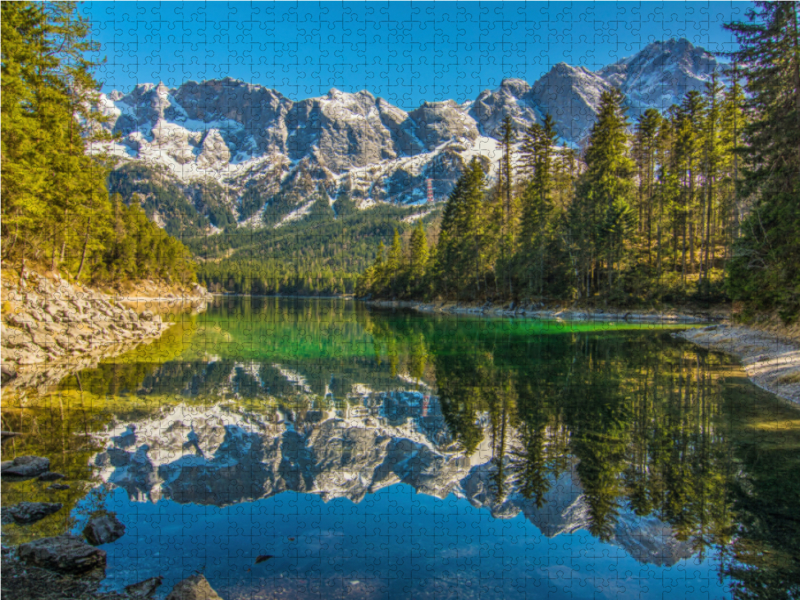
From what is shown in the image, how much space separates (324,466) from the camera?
8.59 meters

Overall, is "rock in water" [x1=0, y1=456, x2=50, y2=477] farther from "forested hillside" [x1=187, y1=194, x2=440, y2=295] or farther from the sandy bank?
"forested hillside" [x1=187, y1=194, x2=440, y2=295]

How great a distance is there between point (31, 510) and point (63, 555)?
1662 millimetres

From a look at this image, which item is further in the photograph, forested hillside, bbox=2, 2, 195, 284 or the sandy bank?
forested hillside, bbox=2, 2, 195, 284

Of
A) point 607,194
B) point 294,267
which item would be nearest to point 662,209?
point 607,194

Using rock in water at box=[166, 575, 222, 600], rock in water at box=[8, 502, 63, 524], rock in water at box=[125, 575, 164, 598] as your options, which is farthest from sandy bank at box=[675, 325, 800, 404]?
rock in water at box=[8, 502, 63, 524]

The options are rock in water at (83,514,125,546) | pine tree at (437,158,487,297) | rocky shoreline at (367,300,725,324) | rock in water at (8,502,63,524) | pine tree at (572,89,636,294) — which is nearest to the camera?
rock in water at (83,514,125,546)

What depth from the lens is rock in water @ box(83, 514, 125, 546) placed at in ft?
18.9

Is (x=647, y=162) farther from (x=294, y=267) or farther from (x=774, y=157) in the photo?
(x=294, y=267)

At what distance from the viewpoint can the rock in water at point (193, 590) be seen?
4.47 metres

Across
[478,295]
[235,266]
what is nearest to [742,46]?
[478,295]

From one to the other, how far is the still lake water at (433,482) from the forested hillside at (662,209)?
10.2 metres

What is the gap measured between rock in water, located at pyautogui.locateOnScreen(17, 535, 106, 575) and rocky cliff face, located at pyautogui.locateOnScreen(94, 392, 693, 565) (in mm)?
1892

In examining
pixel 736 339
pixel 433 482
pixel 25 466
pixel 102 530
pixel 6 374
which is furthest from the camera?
pixel 736 339

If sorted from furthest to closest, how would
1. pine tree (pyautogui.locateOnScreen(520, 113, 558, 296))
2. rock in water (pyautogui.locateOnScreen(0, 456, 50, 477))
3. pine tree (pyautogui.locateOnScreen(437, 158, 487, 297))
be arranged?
pine tree (pyautogui.locateOnScreen(437, 158, 487, 297)), pine tree (pyautogui.locateOnScreen(520, 113, 558, 296)), rock in water (pyautogui.locateOnScreen(0, 456, 50, 477))
